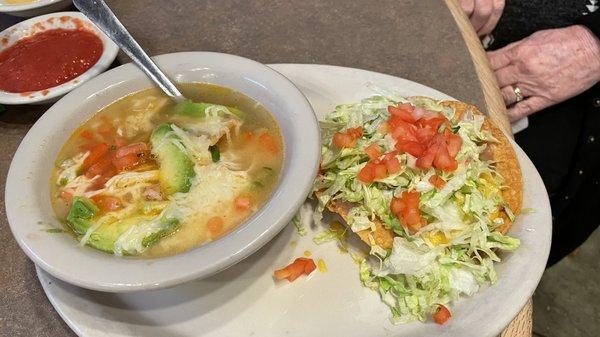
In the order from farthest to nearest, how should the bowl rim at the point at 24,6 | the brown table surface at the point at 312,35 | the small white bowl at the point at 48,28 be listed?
the bowl rim at the point at 24,6 → the brown table surface at the point at 312,35 → the small white bowl at the point at 48,28

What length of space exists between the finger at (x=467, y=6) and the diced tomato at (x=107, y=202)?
1761 mm

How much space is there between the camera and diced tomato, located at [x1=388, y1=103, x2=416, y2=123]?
1.65 m

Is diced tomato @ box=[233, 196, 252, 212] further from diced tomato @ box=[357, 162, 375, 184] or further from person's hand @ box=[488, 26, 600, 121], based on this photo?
person's hand @ box=[488, 26, 600, 121]

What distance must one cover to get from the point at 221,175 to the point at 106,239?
0.32m

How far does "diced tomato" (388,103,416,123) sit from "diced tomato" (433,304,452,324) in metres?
0.54

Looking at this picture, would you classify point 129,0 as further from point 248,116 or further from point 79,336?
point 79,336

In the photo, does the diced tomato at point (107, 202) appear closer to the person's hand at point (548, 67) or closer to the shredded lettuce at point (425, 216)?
the shredded lettuce at point (425, 216)

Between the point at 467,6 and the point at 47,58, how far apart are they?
1.73 metres

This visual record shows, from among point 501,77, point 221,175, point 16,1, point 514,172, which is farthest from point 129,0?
point 514,172

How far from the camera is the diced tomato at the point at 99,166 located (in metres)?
1.50

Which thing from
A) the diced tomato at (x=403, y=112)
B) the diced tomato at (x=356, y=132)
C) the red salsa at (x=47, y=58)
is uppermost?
the diced tomato at (x=403, y=112)

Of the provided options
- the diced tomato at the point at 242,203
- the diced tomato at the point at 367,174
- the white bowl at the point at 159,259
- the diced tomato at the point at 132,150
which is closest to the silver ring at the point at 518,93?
the diced tomato at the point at 367,174

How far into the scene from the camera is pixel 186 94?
1.72 m

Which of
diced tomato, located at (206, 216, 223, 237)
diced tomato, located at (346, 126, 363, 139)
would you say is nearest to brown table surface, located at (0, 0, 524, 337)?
diced tomato, located at (346, 126, 363, 139)
